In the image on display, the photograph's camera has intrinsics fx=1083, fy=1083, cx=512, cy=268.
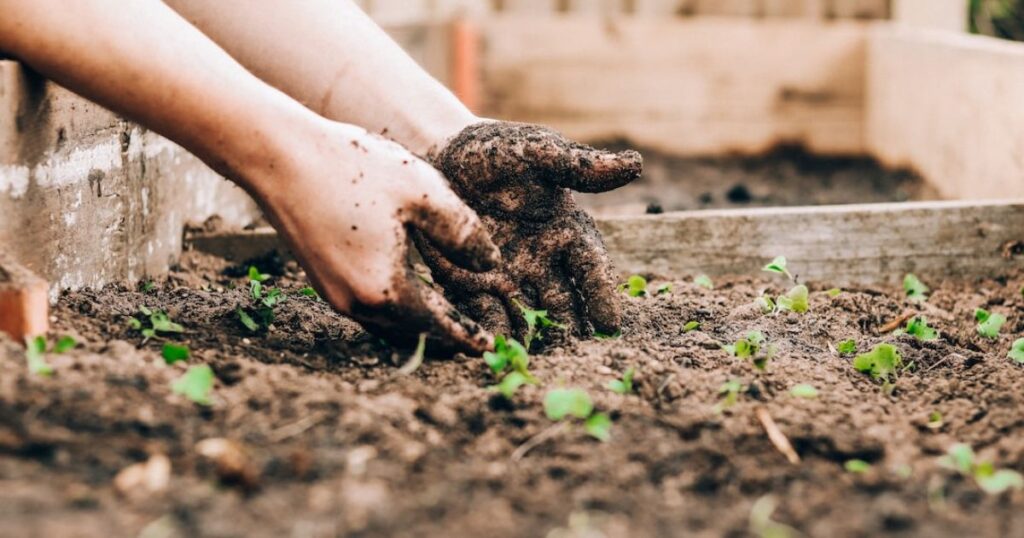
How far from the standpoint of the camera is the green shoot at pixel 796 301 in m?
2.04

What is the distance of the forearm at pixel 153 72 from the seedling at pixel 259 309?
0.88ft

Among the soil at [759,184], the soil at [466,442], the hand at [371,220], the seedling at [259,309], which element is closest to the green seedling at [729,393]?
the soil at [466,442]

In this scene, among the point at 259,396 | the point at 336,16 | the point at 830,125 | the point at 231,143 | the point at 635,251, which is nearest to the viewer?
the point at 259,396

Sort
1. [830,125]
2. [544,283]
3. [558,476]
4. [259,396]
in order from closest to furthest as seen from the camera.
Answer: [558,476] < [259,396] < [544,283] < [830,125]

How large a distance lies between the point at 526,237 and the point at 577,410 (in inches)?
24.5

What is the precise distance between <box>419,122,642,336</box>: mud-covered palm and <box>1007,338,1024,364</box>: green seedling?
0.65 meters

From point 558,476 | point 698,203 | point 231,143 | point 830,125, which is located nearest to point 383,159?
point 231,143

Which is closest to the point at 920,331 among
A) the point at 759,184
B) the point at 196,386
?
the point at 196,386

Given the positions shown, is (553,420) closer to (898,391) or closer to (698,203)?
(898,391)

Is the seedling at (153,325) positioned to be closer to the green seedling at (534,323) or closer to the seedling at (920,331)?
the green seedling at (534,323)

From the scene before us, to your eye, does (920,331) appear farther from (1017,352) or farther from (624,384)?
(624,384)

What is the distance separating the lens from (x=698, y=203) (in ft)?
11.9

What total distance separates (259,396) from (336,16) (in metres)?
0.98

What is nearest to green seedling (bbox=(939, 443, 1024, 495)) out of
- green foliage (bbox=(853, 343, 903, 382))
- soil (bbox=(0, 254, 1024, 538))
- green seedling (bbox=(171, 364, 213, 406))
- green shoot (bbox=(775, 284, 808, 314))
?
soil (bbox=(0, 254, 1024, 538))
